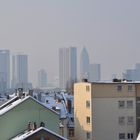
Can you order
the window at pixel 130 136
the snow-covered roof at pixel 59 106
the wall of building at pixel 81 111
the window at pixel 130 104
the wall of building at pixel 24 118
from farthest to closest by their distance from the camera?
the snow-covered roof at pixel 59 106 → the wall of building at pixel 81 111 → the window at pixel 130 104 → the window at pixel 130 136 → the wall of building at pixel 24 118

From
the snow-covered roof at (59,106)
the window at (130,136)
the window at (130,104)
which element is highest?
the window at (130,104)

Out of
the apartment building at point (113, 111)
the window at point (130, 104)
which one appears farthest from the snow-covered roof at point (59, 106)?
the window at point (130, 104)

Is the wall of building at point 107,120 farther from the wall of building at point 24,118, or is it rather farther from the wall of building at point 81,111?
the wall of building at point 24,118

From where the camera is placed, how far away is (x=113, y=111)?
190ft

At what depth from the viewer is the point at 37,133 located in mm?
32844

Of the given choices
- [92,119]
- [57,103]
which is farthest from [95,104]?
[57,103]

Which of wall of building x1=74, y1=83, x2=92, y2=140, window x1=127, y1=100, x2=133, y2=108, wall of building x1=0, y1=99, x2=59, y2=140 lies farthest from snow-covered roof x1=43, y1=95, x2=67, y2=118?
A: wall of building x1=0, y1=99, x2=59, y2=140

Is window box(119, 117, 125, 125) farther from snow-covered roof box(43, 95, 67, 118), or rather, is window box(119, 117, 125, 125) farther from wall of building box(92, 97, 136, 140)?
snow-covered roof box(43, 95, 67, 118)

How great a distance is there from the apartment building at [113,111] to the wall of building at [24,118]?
15660 millimetres

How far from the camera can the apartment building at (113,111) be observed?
5784cm

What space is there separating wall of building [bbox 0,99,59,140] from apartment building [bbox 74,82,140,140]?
1566cm

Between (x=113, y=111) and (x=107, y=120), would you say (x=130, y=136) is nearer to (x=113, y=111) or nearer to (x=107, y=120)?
(x=107, y=120)

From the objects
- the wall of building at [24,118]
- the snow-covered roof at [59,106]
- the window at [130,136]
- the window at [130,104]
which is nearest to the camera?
the wall of building at [24,118]

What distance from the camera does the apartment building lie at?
57844 millimetres
